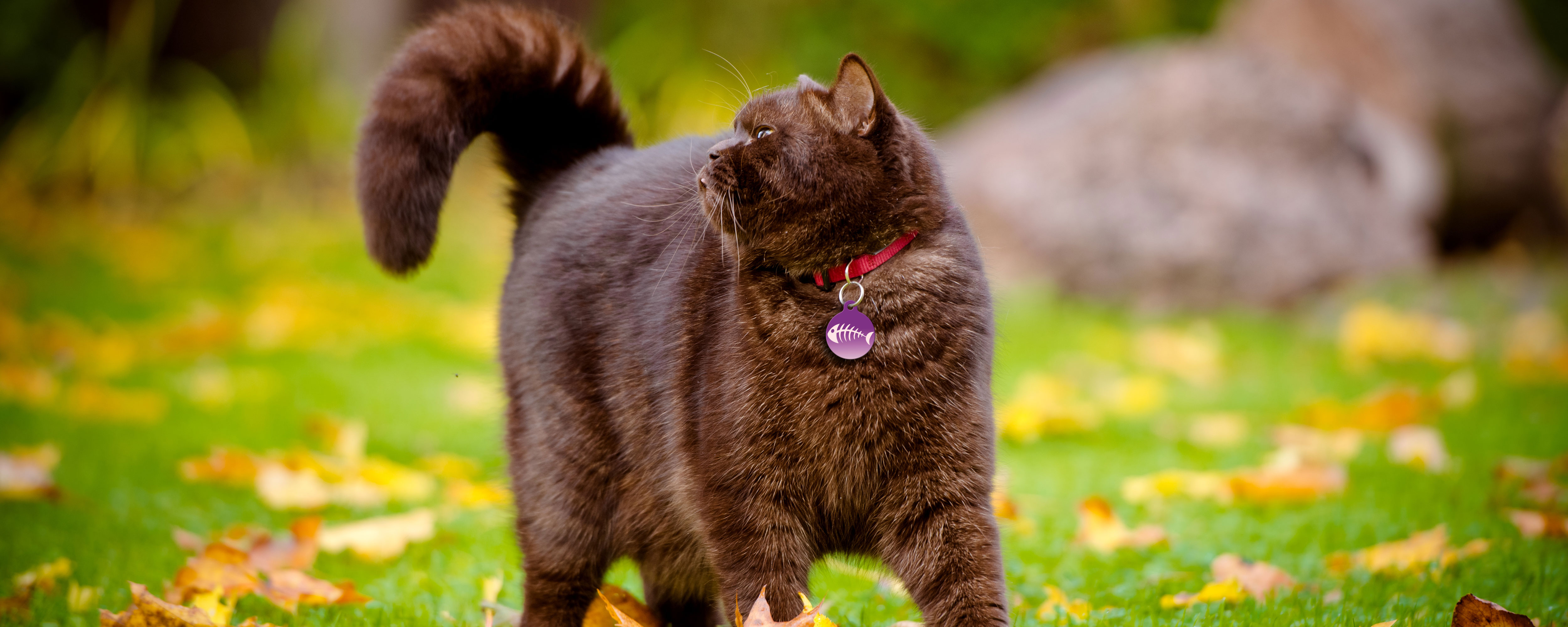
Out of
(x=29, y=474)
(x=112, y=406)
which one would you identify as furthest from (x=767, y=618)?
(x=112, y=406)

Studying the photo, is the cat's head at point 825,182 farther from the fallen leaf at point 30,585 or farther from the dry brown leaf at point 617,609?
the fallen leaf at point 30,585

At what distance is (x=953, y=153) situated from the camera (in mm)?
8117

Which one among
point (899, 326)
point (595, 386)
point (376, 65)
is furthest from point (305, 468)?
point (376, 65)

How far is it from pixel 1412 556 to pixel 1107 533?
2.25ft

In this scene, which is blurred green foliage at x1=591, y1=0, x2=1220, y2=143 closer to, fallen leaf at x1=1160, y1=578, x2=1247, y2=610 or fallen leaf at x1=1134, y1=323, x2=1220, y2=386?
fallen leaf at x1=1134, y1=323, x2=1220, y2=386

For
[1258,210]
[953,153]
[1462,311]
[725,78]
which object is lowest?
[1462,311]

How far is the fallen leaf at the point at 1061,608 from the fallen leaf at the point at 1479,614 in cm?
64

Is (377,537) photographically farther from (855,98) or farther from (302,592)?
(855,98)

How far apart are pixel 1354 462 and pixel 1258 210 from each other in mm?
3024

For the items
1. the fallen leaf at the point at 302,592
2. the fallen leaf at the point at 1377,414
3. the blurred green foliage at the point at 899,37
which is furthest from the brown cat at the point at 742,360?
the blurred green foliage at the point at 899,37

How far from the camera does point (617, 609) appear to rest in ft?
7.48

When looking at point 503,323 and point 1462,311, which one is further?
point 1462,311

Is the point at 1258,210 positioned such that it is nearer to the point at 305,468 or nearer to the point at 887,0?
the point at 887,0

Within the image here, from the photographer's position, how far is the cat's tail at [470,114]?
230cm
